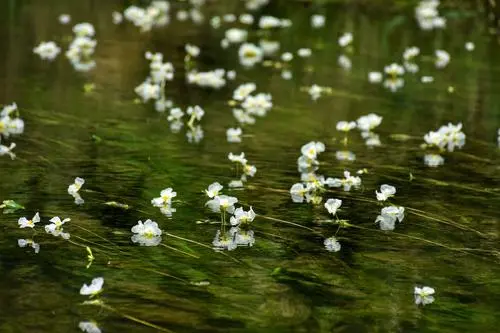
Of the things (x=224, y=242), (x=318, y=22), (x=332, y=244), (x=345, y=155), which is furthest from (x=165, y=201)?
(x=318, y=22)

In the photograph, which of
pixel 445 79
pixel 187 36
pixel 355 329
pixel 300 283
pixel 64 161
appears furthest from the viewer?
pixel 187 36

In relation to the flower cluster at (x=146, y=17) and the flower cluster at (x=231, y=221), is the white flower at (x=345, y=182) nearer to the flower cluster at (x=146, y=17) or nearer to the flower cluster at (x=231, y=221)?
the flower cluster at (x=231, y=221)

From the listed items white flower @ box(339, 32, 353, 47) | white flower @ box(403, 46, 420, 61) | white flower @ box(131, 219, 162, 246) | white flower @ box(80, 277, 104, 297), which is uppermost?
white flower @ box(339, 32, 353, 47)

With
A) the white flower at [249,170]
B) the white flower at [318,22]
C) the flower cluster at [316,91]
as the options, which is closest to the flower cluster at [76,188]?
the white flower at [249,170]

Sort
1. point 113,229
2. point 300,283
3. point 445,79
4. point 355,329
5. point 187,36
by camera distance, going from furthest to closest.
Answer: point 187,36, point 445,79, point 113,229, point 300,283, point 355,329

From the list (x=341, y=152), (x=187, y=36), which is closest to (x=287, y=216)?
(x=341, y=152)

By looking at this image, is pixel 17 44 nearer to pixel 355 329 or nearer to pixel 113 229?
pixel 113 229

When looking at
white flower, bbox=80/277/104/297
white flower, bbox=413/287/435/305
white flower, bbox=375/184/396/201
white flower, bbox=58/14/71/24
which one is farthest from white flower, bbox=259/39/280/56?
white flower, bbox=80/277/104/297

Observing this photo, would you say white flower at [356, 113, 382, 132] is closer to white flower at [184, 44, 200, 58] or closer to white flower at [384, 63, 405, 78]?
white flower at [384, 63, 405, 78]
